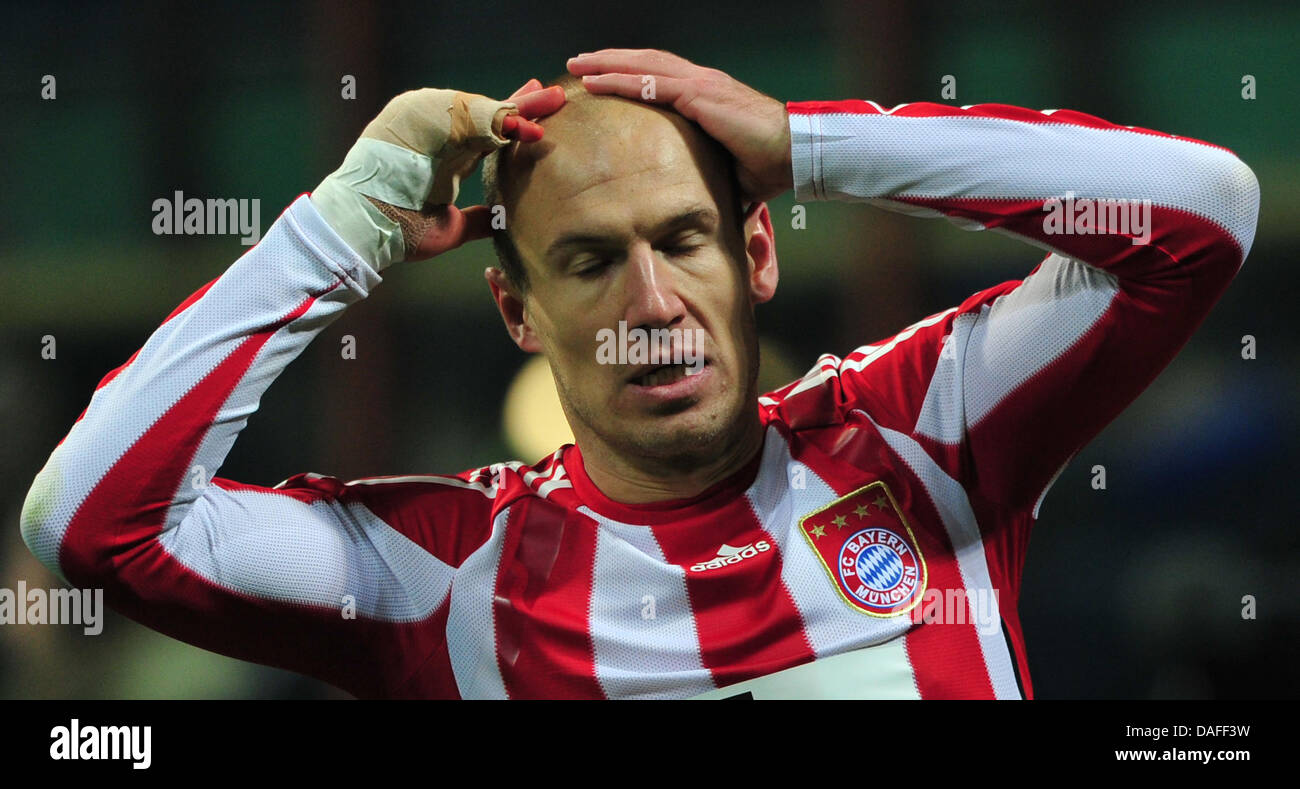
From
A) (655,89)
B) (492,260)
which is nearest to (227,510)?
(655,89)

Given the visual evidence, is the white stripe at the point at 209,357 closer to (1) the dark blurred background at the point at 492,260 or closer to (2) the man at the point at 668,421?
(2) the man at the point at 668,421

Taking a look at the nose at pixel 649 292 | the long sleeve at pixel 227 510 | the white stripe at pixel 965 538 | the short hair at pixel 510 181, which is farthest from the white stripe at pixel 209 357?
the white stripe at pixel 965 538

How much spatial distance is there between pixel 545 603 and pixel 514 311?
507mm

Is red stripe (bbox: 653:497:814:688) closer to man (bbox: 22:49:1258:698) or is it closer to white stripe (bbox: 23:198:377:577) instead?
man (bbox: 22:49:1258:698)

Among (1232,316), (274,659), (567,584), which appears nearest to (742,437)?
(567,584)

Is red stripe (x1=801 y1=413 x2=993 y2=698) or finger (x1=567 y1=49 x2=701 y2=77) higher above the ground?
finger (x1=567 y1=49 x2=701 y2=77)

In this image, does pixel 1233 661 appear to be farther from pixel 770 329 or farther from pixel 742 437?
pixel 742 437

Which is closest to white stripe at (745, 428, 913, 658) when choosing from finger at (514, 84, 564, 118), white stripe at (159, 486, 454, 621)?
white stripe at (159, 486, 454, 621)

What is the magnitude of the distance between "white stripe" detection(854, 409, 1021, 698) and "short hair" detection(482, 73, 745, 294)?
46 centimetres

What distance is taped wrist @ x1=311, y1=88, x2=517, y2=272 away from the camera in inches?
66.9

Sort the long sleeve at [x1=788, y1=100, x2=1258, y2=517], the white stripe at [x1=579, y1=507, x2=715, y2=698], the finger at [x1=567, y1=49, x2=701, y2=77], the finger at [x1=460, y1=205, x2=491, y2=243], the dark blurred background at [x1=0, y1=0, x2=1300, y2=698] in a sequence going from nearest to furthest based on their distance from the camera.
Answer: the long sleeve at [x1=788, y1=100, x2=1258, y2=517], the white stripe at [x1=579, y1=507, x2=715, y2=698], the finger at [x1=567, y1=49, x2=701, y2=77], the finger at [x1=460, y1=205, x2=491, y2=243], the dark blurred background at [x1=0, y1=0, x2=1300, y2=698]

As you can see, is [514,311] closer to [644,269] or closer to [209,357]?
[644,269]

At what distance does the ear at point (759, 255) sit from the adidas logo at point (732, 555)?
394 millimetres

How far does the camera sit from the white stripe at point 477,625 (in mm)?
1735
